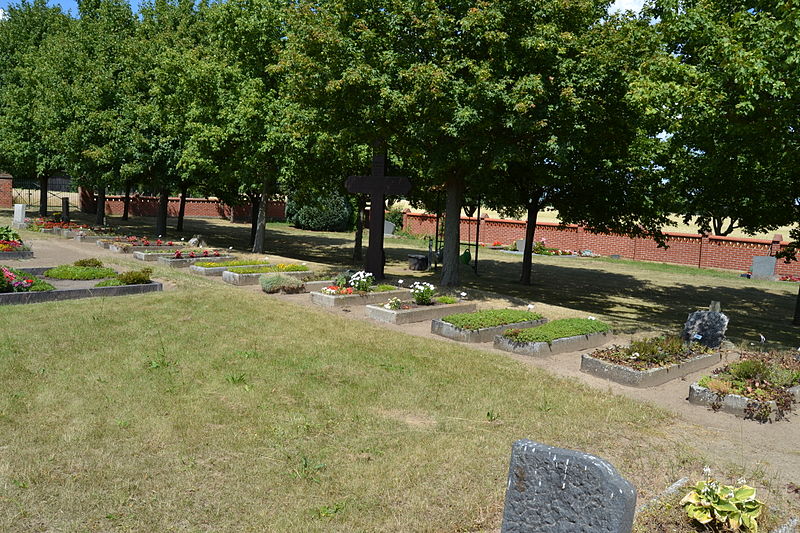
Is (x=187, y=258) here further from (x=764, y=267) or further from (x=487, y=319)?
(x=764, y=267)

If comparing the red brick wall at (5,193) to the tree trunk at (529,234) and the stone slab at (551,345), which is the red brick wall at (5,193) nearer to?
the tree trunk at (529,234)

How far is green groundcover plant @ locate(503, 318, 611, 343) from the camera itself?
11.7m

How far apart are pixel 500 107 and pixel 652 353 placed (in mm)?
Answer: 7334

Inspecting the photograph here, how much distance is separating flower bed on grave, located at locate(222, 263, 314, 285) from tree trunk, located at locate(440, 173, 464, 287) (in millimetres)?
3931

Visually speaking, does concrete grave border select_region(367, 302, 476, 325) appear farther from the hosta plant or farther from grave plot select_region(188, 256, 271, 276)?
the hosta plant

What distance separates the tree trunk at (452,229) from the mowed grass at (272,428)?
6.89 metres

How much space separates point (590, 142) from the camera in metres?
17.1

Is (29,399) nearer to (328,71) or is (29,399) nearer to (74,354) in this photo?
(74,354)

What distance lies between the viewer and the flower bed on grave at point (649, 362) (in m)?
9.95

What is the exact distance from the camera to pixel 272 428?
717 cm

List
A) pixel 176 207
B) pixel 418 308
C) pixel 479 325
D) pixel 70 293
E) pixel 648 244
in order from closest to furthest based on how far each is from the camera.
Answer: pixel 479 325
pixel 70 293
pixel 418 308
pixel 648 244
pixel 176 207

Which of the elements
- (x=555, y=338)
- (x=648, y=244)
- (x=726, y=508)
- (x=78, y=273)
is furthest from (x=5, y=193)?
(x=726, y=508)

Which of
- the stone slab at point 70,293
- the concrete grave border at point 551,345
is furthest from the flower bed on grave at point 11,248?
the concrete grave border at point 551,345

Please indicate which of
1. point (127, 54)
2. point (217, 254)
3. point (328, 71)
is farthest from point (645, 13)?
point (127, 54)
